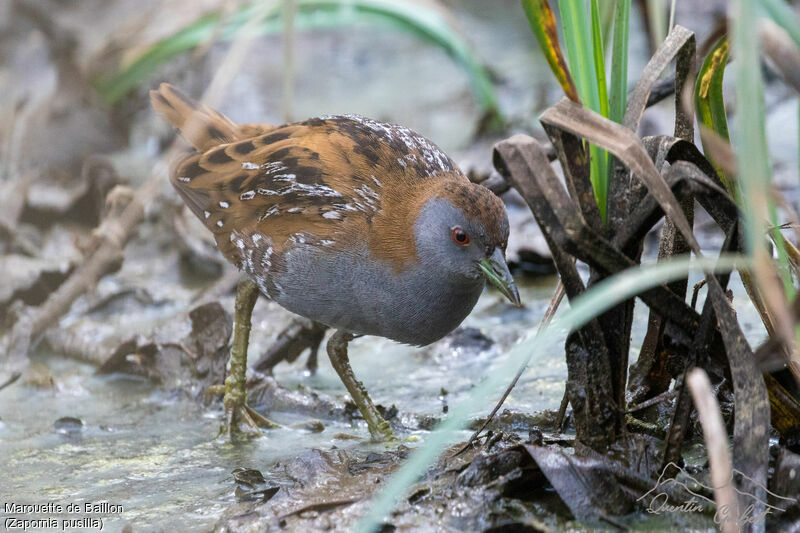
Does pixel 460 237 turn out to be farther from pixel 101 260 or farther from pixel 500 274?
pixel 101 260

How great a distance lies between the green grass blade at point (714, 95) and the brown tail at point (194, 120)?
7.76 feet

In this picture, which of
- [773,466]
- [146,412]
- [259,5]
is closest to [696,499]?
[773,466]

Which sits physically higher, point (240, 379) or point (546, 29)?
point (546, 29)

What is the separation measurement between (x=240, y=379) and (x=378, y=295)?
970 millimetres

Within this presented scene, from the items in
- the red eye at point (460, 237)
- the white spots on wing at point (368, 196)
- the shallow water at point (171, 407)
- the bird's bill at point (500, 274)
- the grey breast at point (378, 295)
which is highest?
the white spots on wing at point (368, 196)

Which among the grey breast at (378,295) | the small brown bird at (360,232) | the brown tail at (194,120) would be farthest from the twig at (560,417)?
the brown tail at (194,120)

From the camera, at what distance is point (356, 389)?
13.3 ft

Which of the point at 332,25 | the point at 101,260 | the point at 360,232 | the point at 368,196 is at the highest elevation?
the point at 332,25

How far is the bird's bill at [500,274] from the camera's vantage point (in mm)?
3516

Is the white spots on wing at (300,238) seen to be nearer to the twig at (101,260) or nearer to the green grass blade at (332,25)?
the twig at (101,260)

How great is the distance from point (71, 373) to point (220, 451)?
1423 mm

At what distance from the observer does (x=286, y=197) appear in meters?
4.00

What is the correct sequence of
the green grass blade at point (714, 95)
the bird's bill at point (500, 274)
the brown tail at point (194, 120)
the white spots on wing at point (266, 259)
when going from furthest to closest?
the brown tail at point (194, 120) → the white spots on wing at point (266, 259) → the bird's bill at point (500, 274) → the green grass blade at point (714, 95)

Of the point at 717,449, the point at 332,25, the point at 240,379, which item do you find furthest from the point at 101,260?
the point at 717,449
